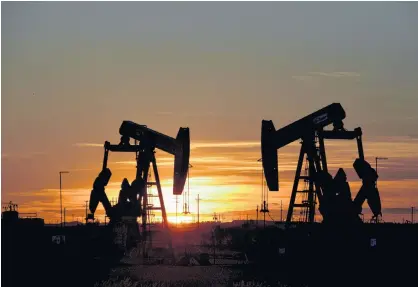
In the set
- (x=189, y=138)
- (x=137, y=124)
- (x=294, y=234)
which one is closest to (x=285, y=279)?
(x=294, y=234)

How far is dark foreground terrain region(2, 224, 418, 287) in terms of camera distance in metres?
45.0

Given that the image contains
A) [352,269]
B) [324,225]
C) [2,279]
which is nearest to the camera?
[2,279]

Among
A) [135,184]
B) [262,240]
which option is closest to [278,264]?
[262,240]

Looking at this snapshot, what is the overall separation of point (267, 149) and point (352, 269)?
1042 cm

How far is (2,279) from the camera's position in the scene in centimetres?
4278

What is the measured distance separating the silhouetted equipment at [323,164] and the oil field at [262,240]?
0.06m

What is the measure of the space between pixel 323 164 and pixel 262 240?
6.18 m

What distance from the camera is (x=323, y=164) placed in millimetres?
56156

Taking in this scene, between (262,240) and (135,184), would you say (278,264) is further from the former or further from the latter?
(135,184)

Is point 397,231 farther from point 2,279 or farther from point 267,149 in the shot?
point 2,279

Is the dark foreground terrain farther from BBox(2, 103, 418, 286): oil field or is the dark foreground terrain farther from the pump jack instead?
the pump jack

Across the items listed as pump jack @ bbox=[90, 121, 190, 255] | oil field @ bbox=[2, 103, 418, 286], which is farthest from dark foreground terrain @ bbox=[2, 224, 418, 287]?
pump jack @ bbox=[90, 121, 190, 255]

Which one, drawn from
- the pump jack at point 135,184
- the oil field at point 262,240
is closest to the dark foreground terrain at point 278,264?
the oil field at point 262,240

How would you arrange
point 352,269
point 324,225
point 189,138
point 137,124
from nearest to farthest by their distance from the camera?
point 352,269 → point 324,225 → point 189,138 → point 137,124
